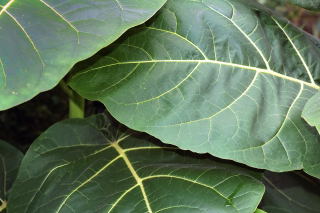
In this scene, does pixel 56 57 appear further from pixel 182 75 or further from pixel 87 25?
pixel 182 75

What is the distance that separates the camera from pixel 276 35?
0.94 meters

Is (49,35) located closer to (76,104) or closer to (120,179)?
(120,179)

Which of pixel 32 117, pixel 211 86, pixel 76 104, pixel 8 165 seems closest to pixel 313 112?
pixel 211 86

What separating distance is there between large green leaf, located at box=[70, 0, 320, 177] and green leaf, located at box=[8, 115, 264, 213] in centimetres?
6

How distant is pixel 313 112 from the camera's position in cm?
74

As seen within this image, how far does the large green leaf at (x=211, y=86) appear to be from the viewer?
77 centimetres

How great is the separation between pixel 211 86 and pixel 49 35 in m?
0.27

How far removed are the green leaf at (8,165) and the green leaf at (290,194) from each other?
52 cm

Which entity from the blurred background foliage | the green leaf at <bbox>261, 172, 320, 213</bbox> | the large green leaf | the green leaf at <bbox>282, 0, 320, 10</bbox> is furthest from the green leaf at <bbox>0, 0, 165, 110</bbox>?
the blurred background foliage

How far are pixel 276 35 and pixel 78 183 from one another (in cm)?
46

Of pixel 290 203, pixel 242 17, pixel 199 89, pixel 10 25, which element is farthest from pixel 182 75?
pixel 290 203

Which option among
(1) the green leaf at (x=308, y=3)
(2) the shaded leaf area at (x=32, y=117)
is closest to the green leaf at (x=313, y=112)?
(1) the green leaf at (x=308, y=3)

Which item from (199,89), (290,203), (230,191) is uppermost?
(199,89)

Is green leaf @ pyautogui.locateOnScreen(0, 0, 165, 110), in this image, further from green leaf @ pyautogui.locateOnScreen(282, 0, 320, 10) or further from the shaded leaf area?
the shaded leaf area
